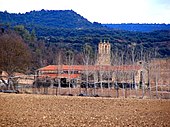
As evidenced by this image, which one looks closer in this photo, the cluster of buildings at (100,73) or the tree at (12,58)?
the cluster of buildings at (100,73)

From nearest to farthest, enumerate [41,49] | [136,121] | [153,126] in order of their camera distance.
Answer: [153,126] < [136,121] < [41,49]

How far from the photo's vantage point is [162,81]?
6119 centimetres

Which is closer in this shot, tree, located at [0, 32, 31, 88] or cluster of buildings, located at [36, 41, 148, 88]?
cluster of buildings, located at [36, 41, 148, 88]

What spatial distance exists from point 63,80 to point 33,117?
40224 millimetres

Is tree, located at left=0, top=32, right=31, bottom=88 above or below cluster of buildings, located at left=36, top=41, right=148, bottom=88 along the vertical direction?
above

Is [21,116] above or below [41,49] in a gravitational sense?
below

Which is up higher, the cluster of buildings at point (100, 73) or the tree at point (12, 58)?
the tree at point (12, 58)

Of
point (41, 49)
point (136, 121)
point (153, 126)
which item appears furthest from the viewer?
point (41, 49)

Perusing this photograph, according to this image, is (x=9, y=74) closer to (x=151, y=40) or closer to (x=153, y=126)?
(x=153, y=126)

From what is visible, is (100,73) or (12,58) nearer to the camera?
(100,73)

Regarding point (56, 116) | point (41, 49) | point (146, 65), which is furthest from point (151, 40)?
point (56, 116)

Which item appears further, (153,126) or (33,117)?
(33,117)

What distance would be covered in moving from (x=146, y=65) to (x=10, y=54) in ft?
68.6

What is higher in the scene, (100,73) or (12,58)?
(12,58)
